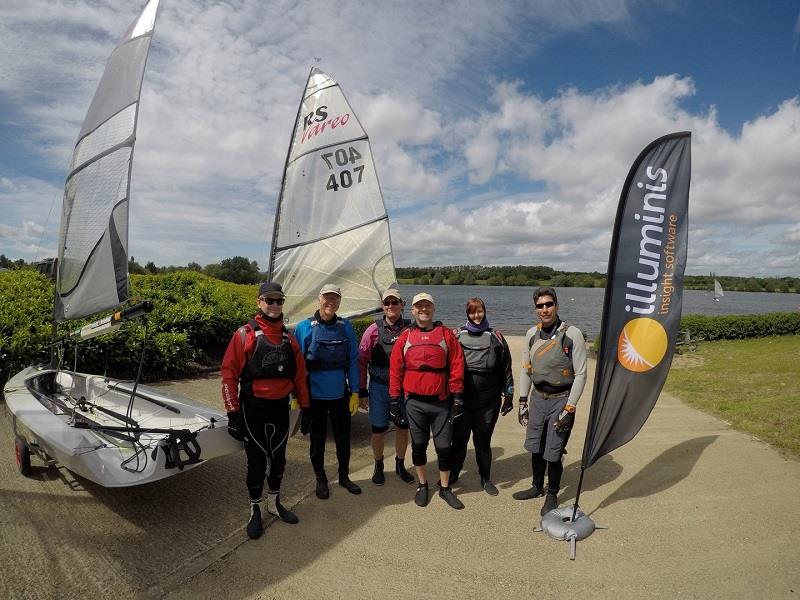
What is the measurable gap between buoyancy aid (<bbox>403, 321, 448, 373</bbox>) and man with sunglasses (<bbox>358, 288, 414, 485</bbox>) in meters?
0.41

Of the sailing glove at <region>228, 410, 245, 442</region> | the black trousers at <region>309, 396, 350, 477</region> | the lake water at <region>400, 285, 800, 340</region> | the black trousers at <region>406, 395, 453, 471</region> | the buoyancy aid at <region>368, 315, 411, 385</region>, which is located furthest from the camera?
the lake water at <region>400, 285, 800, 340</region>

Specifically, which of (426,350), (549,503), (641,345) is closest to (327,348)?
(426,350)

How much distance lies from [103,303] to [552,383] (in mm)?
4287

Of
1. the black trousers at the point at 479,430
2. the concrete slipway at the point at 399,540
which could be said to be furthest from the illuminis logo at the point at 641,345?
the concrete slipway at the point at 399,540

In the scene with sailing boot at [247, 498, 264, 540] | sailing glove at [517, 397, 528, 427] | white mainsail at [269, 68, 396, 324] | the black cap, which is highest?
white mainsail at [269, 68, 396, 324]

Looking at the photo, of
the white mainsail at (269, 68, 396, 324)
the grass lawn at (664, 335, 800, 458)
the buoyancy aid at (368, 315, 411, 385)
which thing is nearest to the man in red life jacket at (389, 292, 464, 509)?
the buoyancy aid at (368, 315, 411, 385)

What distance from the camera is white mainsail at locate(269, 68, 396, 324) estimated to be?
602cm

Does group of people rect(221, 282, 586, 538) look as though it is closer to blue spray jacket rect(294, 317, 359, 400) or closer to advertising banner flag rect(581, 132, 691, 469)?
blue spray jacket rect(294, 317, 359, 400)

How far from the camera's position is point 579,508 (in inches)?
150

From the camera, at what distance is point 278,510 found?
3.52 m

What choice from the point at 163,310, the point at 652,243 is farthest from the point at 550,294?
the point at 163,310

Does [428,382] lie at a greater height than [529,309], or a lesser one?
greater

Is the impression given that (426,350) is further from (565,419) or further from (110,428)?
(110,428)

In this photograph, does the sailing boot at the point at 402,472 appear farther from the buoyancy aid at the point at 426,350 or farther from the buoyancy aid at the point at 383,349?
the buoyancy aid at the point at 426,350
